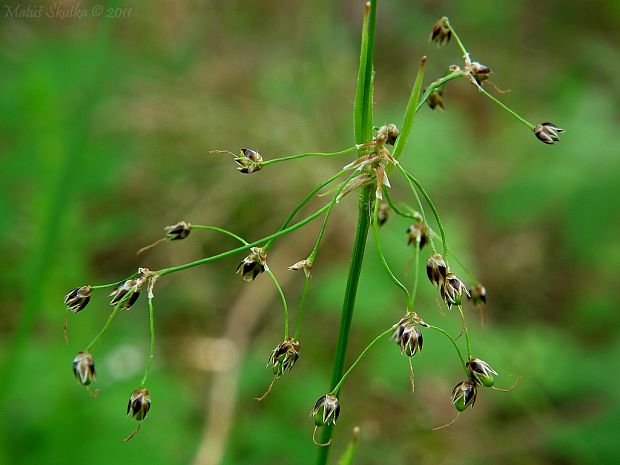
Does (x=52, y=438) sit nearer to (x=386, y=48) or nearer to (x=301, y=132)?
(x=301, y=132)

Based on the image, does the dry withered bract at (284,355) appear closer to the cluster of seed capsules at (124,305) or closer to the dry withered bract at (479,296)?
the cluster of seed capsules at (124,305)

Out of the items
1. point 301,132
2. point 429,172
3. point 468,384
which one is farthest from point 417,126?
point 468,384

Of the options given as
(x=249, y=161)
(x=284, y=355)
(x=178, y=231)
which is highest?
(x=249, y=161)

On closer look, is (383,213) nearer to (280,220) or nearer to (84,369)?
(84,369)

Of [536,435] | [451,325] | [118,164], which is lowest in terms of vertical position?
[536,435]

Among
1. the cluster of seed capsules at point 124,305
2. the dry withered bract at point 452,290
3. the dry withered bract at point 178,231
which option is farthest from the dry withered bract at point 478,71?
the cluster of seed capsules at point 124,305

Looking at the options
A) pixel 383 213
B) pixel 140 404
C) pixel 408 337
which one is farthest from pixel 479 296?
pixel 140 404
